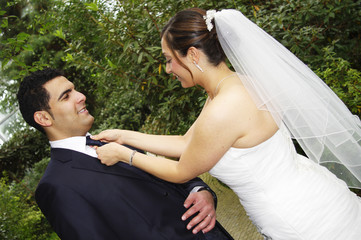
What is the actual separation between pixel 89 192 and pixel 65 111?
0.55 metres

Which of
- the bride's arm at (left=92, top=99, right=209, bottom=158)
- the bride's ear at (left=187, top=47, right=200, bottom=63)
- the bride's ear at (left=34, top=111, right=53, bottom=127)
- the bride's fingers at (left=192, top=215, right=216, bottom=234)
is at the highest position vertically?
the bride's ear at (left=187, top=47, right=200, bottom=63)

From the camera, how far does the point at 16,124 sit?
922 cm

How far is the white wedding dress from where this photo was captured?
158 cm

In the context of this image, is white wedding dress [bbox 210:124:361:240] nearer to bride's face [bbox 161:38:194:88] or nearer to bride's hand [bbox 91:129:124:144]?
bride's face [bbox 161:38:194:88]

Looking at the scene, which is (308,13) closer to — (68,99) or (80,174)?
(68,99)

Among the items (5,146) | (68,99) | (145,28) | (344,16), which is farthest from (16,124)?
(344,16)

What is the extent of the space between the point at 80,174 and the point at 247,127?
905 millimetres

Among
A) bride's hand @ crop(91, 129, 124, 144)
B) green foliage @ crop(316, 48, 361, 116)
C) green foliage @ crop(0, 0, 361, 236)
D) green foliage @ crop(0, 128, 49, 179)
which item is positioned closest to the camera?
bride's hand @ crop(91, 129, 124, 144)

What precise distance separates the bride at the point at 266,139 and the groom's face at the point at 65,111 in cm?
29

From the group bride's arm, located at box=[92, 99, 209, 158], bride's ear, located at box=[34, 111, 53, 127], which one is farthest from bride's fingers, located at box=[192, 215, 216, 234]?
bride's ear, located at box=[34, 111, 53, 127]

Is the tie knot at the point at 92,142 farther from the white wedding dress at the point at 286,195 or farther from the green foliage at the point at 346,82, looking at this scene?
the green foliage at the point at 346,82

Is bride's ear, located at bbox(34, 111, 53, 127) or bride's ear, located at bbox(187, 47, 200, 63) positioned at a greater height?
bride's ear, located at bbox(187, 47, 200, 63)

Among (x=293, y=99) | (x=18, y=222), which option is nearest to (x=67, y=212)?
(x=293, y=99)

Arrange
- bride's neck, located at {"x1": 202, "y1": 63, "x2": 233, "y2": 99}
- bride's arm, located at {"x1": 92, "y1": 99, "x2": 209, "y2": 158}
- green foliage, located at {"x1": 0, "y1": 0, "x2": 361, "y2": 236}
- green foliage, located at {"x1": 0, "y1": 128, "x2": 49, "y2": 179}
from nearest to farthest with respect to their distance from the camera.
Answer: bride's neck, located at {"x1": 202, "y1": 63, "x2": 233, "y2": 99}, bride's arm, located at {"x1": 92, "y1": 99, "x2": 209, "y2": 158}, green foliage, located at {"x1": 0, "y1": 0, "x2": 361, "y2": 236}, green foliage, located at {"x1": 0, "y1": 128, "x2": 49, "y2": 179}
